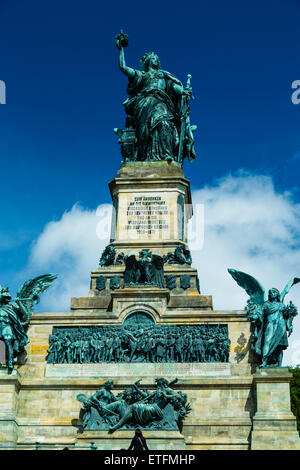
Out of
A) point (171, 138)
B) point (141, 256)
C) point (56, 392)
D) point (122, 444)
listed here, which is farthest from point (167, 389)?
point (171, 138)

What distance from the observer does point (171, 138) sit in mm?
33062

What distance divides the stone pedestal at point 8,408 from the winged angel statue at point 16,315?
0.44 meters

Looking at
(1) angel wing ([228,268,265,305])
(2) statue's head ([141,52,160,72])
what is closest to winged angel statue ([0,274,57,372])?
(1) angel wing ([228,268,265,305])

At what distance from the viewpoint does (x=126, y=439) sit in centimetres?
2409

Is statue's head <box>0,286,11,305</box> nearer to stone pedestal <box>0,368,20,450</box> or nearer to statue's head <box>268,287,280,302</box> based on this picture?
stone pedestal <box>0,368,20,450</box>

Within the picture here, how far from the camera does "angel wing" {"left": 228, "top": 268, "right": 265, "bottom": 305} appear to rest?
27094mm

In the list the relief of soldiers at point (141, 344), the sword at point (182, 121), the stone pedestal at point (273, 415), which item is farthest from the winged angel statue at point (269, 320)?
the sword at point (182, 121)

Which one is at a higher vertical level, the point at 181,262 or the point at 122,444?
A: the point at 181,262

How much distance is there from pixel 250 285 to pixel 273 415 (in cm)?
492

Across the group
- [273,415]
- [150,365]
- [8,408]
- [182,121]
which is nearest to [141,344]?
[150,365]
